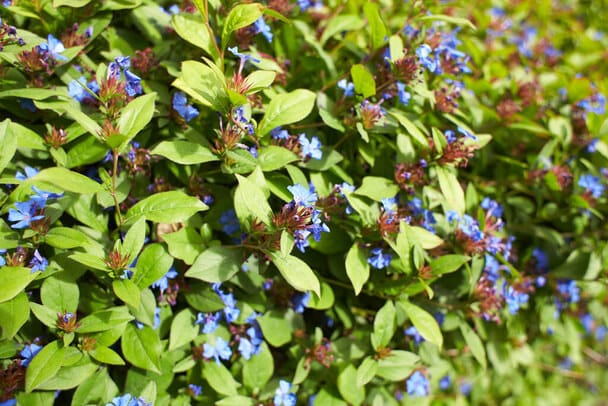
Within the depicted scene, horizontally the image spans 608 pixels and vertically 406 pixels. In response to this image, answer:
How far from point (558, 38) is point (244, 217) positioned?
2.85m

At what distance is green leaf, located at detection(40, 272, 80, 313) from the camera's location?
162 cm

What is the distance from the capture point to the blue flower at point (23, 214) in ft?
5.14

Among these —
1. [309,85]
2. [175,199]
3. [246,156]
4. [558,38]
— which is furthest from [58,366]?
[558,38]

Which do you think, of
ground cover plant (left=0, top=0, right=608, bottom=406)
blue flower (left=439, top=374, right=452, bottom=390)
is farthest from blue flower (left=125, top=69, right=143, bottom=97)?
blue flower (left=439, top=374, right=452, bottom=390)

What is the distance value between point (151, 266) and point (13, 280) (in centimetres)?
41

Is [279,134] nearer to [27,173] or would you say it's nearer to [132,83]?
[132,83]

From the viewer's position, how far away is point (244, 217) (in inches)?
68.9

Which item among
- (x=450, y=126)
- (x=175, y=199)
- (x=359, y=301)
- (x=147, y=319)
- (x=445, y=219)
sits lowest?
(x=359, y=301)

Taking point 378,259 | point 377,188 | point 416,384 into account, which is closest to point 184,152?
point 377,188

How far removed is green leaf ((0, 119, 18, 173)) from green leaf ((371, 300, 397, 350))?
1411mm

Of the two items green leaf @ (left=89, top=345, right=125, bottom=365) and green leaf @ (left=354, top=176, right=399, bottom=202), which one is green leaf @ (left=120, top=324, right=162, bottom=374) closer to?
green leaf @ (left=89, top=345, right=125, bottom=365)

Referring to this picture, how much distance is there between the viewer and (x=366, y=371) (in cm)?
195

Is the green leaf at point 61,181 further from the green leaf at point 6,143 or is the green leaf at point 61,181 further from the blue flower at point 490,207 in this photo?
the blue flower at point 490,207

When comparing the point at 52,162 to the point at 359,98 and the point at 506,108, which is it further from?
the point at 506,108
